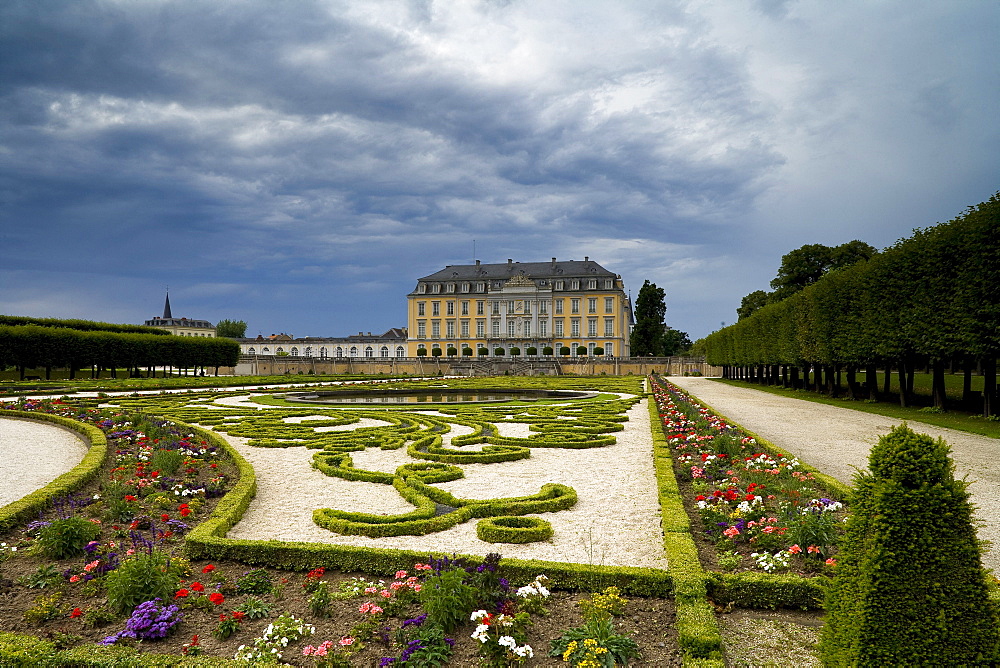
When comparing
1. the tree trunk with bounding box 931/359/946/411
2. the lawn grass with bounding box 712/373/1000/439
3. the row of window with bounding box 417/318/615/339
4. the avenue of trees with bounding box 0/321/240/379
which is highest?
the row of window with bounding box 417/318/615/339

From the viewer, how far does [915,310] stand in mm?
15688

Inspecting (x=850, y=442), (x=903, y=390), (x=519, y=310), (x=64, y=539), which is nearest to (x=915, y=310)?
(x=903, y=390)

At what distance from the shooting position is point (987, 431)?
11508mm

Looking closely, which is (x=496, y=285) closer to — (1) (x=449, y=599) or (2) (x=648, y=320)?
(2) (x=648, y=320)

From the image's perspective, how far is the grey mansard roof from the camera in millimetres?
64562

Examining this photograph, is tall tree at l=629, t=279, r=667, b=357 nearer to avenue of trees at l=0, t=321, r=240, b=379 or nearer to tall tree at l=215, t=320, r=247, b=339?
avenue of trees at l=0, t=321, r=240, b=379

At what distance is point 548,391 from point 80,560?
19866mm

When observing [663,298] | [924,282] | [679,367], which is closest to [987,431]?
[924,282]

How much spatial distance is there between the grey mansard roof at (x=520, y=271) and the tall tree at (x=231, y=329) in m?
54.8

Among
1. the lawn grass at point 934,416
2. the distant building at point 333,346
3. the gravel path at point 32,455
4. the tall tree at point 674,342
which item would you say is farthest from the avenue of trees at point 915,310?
the tall tree at point 674,342

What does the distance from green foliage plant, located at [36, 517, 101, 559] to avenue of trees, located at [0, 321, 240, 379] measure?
2907 centimetres

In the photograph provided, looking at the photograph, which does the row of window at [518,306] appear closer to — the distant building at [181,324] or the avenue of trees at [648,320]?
the avenue of trees at [648,320]

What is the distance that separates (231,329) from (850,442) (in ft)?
371

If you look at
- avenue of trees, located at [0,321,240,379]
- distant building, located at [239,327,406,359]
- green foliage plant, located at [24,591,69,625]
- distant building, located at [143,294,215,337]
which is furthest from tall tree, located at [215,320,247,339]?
green foliage plant, located at [24,591,69,625]
